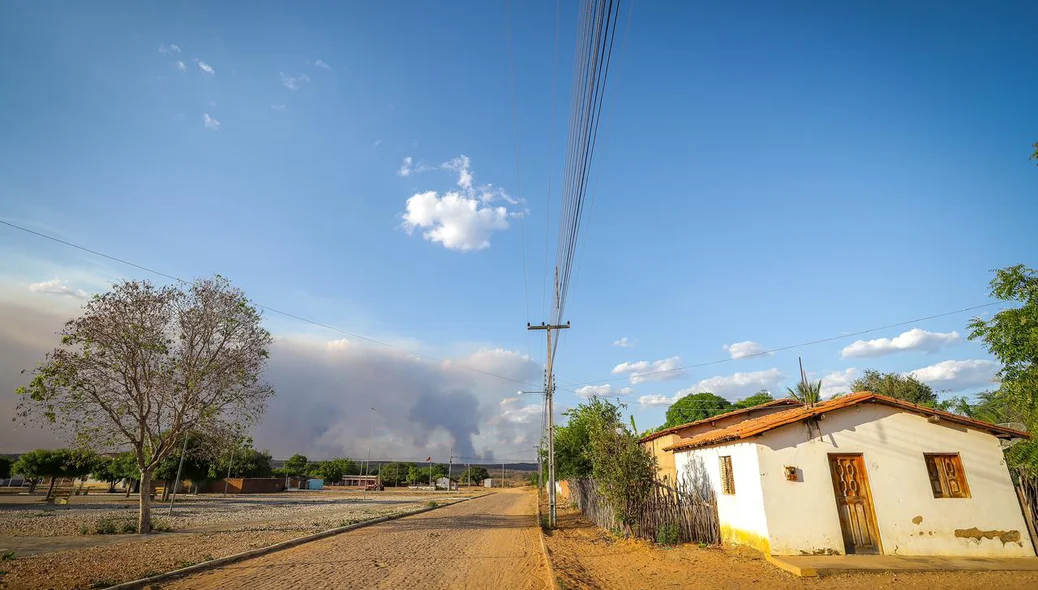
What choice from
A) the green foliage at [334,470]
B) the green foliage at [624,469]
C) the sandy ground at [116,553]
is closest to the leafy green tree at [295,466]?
the green foliage at [334,470]

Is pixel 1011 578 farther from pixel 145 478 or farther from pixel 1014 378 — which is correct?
pixel 145 478

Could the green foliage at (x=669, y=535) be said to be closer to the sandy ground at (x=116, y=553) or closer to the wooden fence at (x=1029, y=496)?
the wooden fence at (x=1029, y=496)

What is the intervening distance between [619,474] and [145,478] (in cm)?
1956

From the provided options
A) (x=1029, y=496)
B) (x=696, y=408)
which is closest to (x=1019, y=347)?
(x=1029, y=496)

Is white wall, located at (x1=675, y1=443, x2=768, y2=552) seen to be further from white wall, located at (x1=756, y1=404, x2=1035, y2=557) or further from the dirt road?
the dirt road

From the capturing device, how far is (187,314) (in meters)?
20.8

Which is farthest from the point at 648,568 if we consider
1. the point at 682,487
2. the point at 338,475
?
the point at 338,475

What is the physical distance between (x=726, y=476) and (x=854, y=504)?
3197 millimetres

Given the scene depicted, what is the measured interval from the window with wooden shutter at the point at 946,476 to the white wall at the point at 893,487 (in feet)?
0.49

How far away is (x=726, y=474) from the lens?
14.5m

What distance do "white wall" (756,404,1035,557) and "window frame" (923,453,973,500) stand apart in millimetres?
119

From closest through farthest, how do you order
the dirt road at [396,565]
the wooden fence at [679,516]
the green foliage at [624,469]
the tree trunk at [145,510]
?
the dirt road at [396,565] → the wooden fence at [679,516] → the green foliage at [624,469] → the tree trunk at [145,510]

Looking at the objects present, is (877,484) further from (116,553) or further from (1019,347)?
(116,553)

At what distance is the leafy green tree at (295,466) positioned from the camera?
351 feet
